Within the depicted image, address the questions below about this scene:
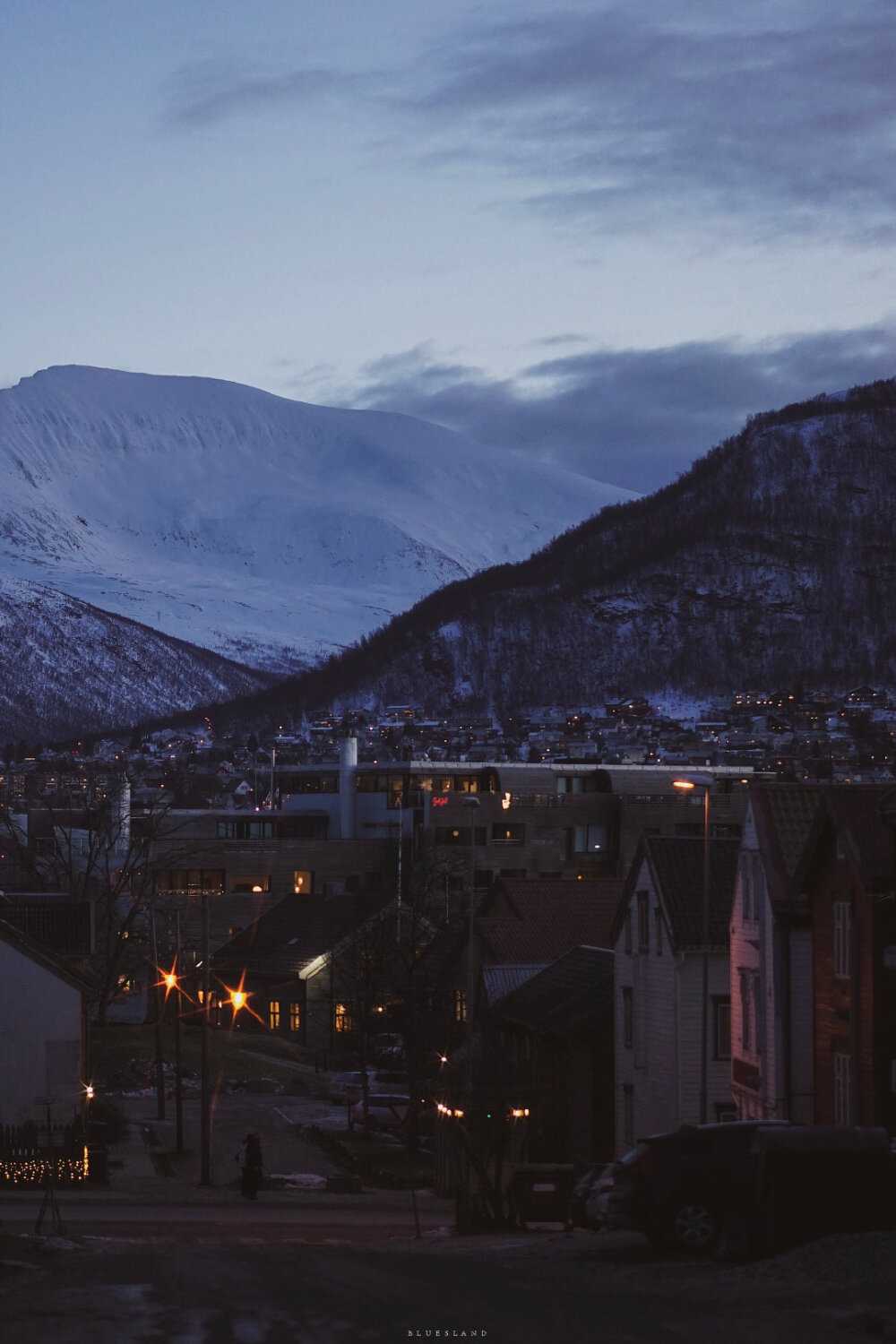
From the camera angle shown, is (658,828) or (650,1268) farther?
(658,828)

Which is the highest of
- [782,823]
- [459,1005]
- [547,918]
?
[782,823]

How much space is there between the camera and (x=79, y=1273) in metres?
22.5

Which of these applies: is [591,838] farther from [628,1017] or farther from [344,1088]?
[628,1017]

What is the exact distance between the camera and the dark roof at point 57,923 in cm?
5312

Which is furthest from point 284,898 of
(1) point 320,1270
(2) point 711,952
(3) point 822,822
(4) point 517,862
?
(1) point 320,1270

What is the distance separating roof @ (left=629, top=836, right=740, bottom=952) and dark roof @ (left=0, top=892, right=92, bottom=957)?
1738 cm

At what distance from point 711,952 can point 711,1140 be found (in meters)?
Answer: 18.8

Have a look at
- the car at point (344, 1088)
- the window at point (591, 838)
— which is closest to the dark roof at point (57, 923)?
the car at point (344, 1088)

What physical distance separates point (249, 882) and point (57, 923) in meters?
66.8

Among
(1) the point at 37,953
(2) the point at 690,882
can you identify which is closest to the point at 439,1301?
(2) the point at 690,882

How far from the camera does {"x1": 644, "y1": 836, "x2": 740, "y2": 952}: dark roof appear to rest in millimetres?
42219

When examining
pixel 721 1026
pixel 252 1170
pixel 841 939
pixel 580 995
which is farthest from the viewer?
pixel 580 995

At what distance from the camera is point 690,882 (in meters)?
43.6

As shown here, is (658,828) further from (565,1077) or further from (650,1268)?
(650,1268)
